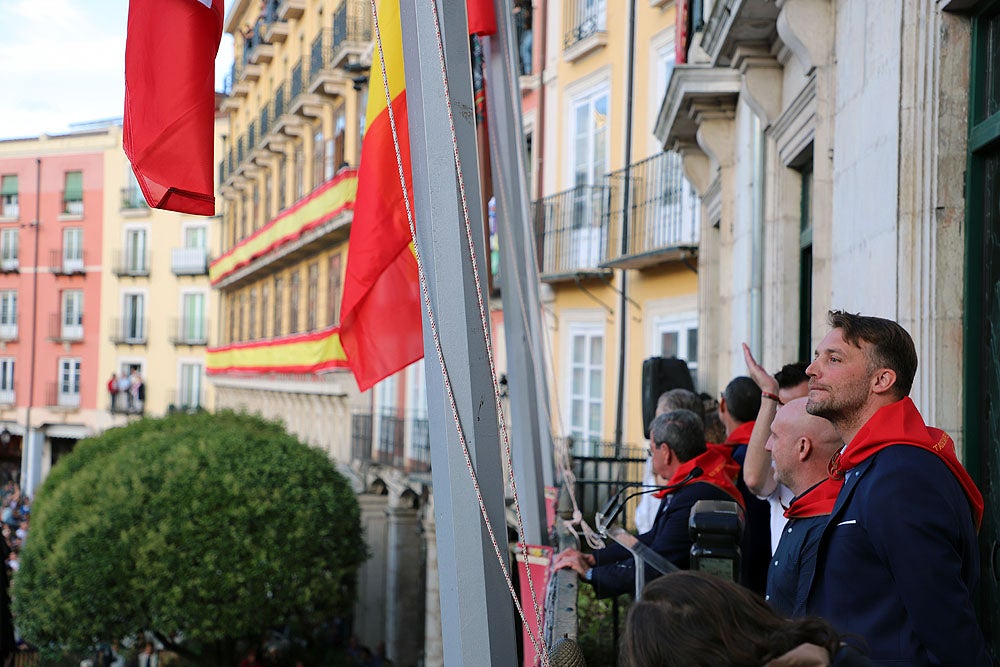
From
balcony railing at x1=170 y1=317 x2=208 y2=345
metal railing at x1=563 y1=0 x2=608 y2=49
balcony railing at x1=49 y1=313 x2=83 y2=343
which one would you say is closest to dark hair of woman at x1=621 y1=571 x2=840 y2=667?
metal railing at x1=563 y1=0 x2=608 y2=49

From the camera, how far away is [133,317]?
52.4m

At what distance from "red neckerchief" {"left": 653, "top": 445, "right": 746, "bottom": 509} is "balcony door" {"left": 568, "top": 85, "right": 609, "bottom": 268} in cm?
1297

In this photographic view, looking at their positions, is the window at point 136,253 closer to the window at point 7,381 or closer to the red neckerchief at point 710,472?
the window at point 7,381

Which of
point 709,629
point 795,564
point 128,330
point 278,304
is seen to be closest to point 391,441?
point 278,304

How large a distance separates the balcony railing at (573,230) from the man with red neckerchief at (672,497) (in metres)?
12.3

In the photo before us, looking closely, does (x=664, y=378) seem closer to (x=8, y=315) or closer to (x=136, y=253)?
(x=136, y=253)

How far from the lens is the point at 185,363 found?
5169 centimetres

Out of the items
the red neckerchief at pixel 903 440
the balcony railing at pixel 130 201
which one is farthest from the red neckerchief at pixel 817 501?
the balcony railing at pixel 130 201

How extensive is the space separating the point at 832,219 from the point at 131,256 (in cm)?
4893

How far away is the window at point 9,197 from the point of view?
55.2 m

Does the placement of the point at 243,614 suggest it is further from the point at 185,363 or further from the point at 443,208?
the point at 185,363

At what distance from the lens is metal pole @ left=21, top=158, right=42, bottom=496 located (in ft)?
172

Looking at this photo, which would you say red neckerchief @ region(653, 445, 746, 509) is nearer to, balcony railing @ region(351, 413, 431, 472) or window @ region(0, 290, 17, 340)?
balcony railing @ region(351, 413, 431, 472)

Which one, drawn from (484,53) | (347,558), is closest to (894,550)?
(484,53)
